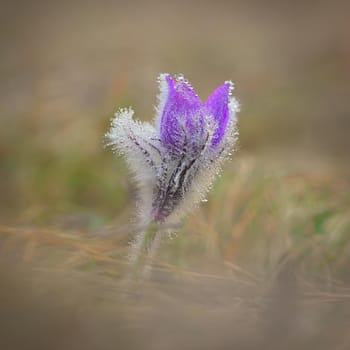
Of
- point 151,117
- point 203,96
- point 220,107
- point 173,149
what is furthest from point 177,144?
point 203,96

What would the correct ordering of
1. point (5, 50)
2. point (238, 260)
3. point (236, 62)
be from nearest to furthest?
point (238, 260)
point (5, 50)
point (236, 62)

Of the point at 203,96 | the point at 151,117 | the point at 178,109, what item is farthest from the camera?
the point at 203,96

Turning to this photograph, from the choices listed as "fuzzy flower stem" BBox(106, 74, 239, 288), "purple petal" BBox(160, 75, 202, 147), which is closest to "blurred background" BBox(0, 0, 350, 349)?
"fuzzy flower stem" BBox(106, 74, 239, 288)

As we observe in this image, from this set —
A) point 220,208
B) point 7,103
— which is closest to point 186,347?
A: point 220,208

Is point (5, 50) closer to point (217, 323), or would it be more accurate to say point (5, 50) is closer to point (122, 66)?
point (122, 66)

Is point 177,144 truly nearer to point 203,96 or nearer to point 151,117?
point 151,117

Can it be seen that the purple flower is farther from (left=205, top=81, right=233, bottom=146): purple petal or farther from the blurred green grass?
the blurred green grass

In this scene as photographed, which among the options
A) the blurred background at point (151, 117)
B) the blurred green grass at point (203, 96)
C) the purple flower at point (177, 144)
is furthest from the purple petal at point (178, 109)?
the blurred green grass at point (203, 96)

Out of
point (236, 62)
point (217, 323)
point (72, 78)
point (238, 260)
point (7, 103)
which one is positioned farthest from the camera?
point (236, 62)
